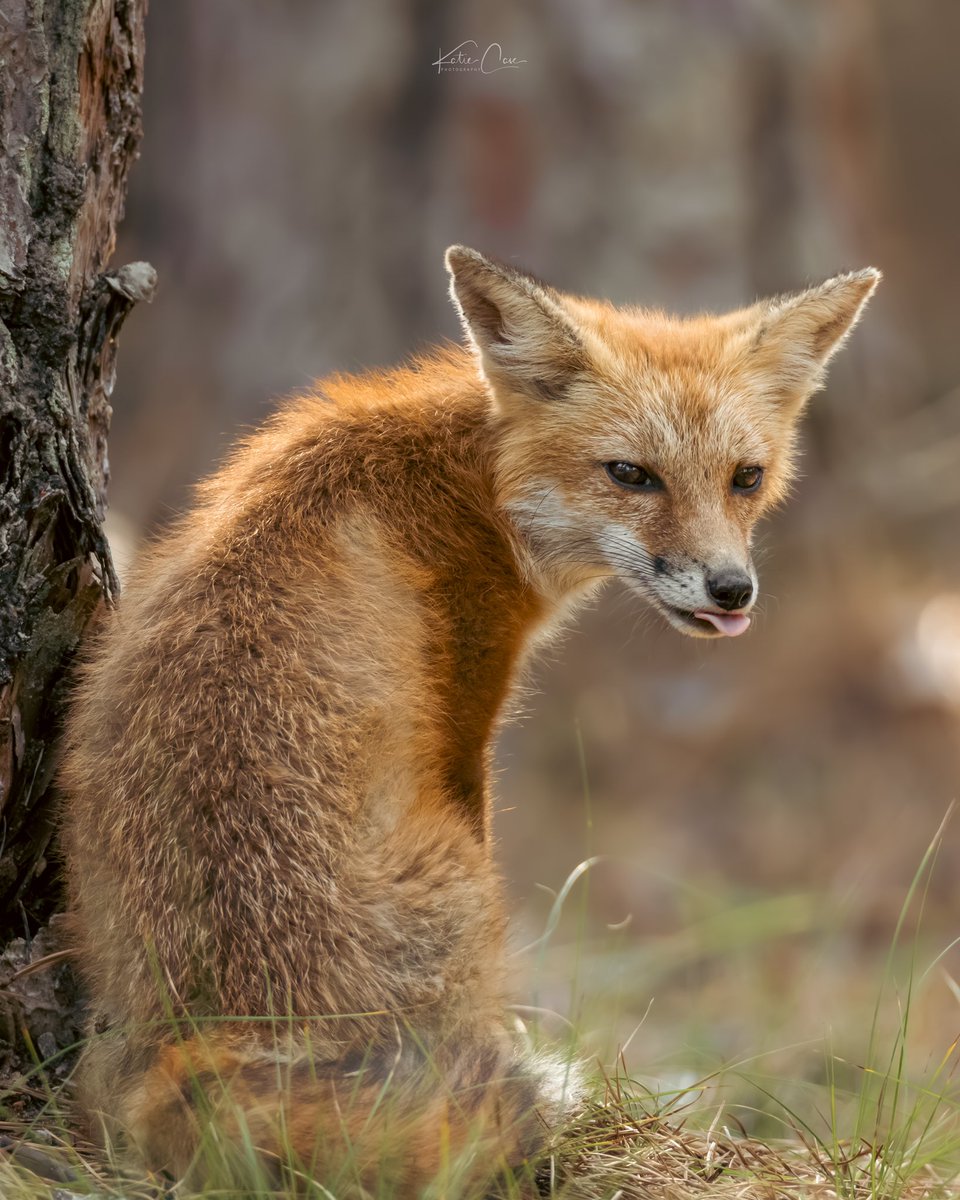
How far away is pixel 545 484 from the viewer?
4590 millimetres

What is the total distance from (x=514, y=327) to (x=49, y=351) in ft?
5.47

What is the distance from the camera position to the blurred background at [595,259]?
11.1 m

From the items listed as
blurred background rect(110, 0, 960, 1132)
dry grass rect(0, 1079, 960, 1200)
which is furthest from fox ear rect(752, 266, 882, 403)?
blurred background rect(110, 0, 960, 1132)

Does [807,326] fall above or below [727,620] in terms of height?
above

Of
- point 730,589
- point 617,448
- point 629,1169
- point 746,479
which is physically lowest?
point 629,1169

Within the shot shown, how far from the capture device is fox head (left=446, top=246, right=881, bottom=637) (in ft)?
14.5

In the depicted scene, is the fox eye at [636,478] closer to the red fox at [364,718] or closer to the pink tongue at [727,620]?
the red fox at [364,718]

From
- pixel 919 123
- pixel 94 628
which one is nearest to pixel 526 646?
pixel 94 628

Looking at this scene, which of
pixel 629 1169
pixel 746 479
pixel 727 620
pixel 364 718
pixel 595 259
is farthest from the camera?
pixel 595 259

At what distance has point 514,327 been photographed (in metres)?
4.52

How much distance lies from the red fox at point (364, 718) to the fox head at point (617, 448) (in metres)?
0.01

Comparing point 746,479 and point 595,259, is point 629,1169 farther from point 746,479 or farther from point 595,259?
point 595,259

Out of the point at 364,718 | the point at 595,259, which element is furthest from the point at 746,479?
the point at 595,259

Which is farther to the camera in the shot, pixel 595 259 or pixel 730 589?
pixel 595 259
